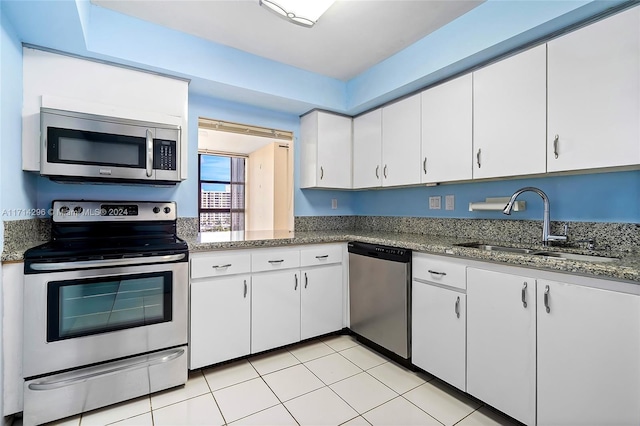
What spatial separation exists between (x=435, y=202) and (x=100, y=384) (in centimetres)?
261

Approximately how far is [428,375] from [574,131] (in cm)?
169

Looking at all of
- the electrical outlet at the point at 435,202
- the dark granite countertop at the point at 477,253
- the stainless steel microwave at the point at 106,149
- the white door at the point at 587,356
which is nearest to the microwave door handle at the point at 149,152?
the stainless steel microwave at the point at 106,149

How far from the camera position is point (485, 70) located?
1.92 m

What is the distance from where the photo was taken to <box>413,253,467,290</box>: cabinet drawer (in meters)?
1.78

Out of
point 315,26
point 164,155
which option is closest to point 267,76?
point 315,26

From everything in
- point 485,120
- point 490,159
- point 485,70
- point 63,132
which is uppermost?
point 485,70

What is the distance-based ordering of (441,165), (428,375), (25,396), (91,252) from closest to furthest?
(25,396) < (91,252) < (428,375) < (441,165)

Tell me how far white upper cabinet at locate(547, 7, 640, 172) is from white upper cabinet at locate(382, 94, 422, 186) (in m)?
0.91

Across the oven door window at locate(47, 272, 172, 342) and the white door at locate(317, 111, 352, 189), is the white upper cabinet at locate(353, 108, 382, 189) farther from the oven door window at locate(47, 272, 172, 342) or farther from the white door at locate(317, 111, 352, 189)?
the oven door window at locate(47, 272, 172, 342)

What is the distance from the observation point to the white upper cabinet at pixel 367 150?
9.12 ft

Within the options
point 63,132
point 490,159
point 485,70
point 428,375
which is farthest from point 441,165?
point 63,132

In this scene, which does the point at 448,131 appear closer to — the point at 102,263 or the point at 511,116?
the point at 511,116

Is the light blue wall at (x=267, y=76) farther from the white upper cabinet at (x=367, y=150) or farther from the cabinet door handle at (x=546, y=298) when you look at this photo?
the cabinet door handle at (x=546, y=298)

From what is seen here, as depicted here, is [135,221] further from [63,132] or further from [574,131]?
[574,131]
